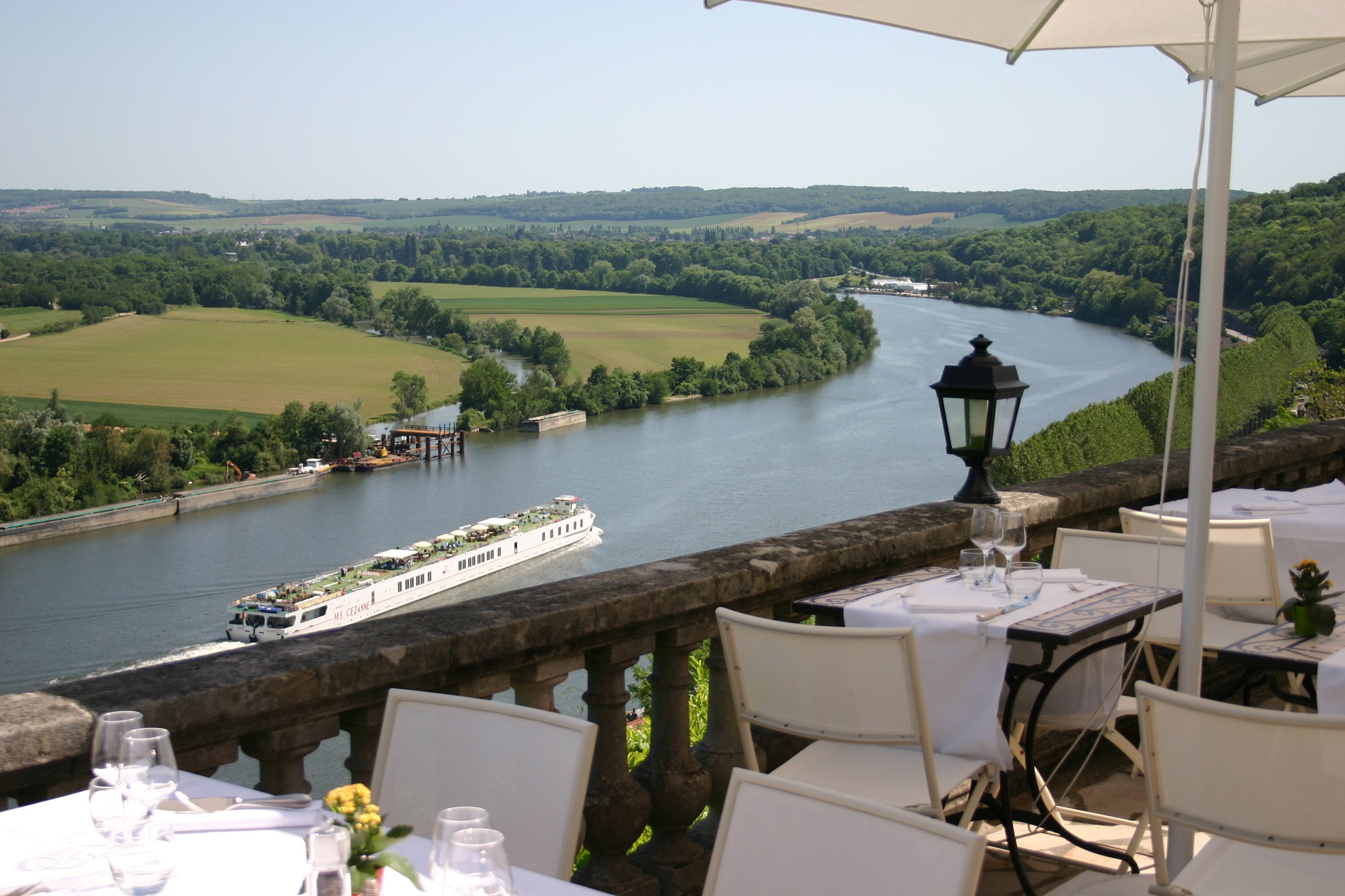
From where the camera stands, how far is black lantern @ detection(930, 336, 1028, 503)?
3719mm

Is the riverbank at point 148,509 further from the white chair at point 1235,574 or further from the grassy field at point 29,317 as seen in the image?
the white chair at point 1235,574

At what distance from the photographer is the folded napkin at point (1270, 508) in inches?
143

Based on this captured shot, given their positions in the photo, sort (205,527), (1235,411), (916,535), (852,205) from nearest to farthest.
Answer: (916,535)
(1235,411)
(205,527)
(852,205)

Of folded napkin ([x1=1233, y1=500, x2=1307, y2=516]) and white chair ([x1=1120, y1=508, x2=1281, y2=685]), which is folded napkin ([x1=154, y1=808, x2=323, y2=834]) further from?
folded napkin ([x1=1233, y1=500, x2=1307, y2=516])

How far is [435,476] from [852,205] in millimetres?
85434

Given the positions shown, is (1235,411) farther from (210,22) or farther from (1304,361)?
(210,22)

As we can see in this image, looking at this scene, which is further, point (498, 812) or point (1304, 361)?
point (1304, 361)

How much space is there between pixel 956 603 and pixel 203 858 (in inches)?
Result: 64.2

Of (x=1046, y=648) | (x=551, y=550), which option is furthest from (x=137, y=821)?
(x=551, y=550)

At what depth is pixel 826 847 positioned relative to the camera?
142 centimetres

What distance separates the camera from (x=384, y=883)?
4.25 ft

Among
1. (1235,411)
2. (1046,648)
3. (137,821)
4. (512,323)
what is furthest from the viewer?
(512,323)

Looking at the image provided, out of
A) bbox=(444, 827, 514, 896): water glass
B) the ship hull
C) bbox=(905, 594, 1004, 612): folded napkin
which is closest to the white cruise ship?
the ship hull

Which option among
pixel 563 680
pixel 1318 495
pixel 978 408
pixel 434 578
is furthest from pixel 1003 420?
pixel 434 578
